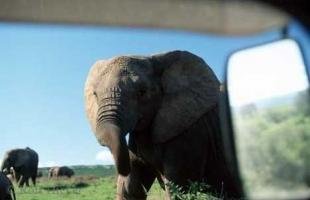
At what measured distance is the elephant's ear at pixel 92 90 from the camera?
245 inches

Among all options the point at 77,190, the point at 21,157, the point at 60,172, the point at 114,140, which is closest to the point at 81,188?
the point at 77,190

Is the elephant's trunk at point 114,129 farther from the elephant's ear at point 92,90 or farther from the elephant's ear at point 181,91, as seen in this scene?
the elephant's ear at point 181,91

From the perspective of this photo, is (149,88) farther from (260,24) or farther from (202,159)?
(260,24)

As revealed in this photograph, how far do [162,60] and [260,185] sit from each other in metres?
4.68

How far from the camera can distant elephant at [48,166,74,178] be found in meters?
20.8

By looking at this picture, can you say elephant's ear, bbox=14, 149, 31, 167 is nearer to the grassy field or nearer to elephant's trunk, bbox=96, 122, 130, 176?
the grassy field

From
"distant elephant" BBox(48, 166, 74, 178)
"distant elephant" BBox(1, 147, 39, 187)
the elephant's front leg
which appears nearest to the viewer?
the elephant's front leg

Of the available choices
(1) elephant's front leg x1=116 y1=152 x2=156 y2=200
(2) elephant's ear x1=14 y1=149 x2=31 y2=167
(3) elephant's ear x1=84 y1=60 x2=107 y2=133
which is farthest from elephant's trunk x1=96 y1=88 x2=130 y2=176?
(2) elephant's ear x1=14 y1=149 x2=31 y2=167

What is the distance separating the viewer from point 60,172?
2091 centimetres

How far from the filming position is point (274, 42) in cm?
191

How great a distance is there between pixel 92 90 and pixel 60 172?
48.8 feet

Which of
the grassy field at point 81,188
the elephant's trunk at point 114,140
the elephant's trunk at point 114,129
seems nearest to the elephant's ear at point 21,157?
the grassy field at point 81,188

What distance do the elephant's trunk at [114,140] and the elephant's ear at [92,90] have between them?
451 millimetres

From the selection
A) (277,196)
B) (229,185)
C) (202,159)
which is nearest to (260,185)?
(277,196)
